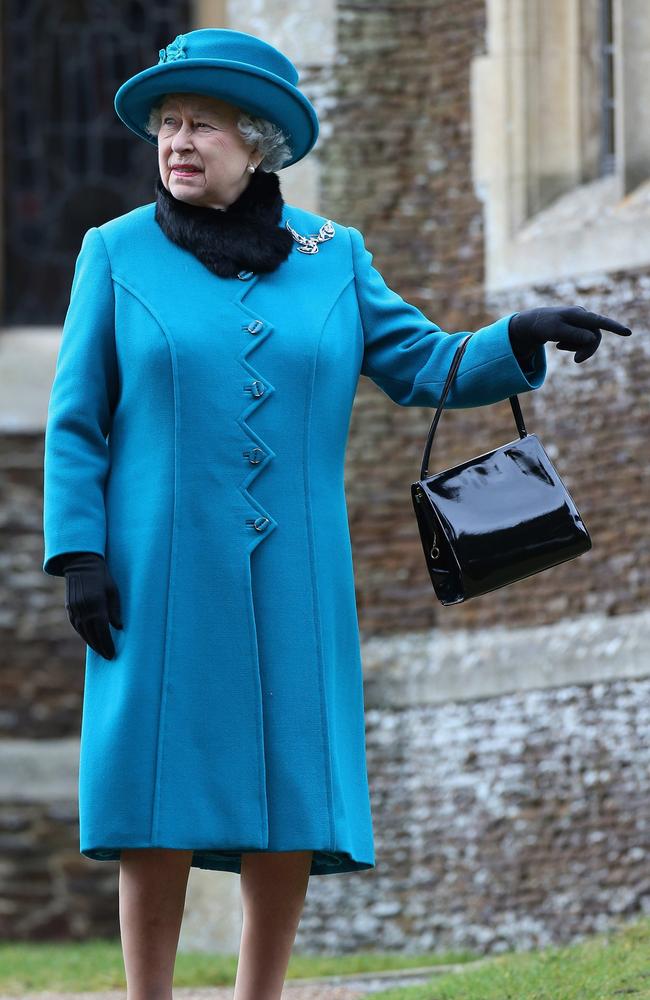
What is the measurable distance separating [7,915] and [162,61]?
5675 millimetres

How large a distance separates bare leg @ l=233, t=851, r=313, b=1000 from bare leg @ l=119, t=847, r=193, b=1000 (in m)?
0.13

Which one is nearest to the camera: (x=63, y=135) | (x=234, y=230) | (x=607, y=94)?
(x=234, y=230)

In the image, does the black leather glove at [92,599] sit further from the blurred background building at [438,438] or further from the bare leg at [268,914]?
the blurred background building at [438,438]

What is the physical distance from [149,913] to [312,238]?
1.29 m

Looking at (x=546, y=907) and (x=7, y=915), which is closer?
(x=546, y=907)

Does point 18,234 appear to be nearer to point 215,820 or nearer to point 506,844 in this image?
point 506,844

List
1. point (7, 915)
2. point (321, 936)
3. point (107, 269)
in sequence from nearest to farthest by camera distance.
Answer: point (107, 269) < point (321, 936) < point (7, 915)

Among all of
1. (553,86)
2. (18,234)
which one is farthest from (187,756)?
(18,234)

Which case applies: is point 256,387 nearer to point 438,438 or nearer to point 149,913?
point 149,913

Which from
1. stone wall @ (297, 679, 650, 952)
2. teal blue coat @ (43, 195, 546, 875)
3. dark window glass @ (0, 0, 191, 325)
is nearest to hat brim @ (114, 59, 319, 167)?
teal blue coat @ (43, 195, 546, 875)

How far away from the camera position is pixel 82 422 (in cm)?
384

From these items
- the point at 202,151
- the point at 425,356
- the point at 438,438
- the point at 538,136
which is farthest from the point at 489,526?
the point at 538,136

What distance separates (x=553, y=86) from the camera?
27.6ft

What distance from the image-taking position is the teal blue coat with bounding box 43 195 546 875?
3.71 metres
